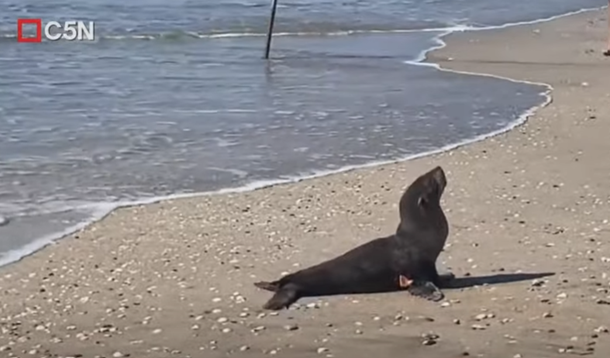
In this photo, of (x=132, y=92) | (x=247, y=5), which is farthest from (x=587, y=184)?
(x=247, y=5)

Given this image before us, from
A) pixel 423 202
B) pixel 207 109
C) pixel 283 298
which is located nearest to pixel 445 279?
pixel 423 202

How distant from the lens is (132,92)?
1720 centimetres

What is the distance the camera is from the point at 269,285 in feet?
24.5

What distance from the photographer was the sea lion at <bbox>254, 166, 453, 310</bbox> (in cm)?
723

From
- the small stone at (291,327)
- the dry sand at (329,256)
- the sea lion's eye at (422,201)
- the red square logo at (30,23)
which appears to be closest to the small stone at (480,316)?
the dry sand at (329,256)

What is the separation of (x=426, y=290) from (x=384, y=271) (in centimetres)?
29

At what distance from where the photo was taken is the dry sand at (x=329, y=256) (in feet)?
21.3

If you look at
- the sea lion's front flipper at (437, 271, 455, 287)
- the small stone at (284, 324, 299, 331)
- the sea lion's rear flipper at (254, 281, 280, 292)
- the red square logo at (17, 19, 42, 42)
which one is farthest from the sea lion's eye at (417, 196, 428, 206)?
the red square logo at (17, 19, 42, 42)

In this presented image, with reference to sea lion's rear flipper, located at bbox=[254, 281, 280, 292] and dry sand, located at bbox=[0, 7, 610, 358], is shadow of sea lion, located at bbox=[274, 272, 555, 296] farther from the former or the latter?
sea lion's rear flipper, located at bbox=[254, 281, 280, 292]

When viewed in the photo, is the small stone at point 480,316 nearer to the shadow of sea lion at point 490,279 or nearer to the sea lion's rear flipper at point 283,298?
the shadow of sea lion at point 490,279

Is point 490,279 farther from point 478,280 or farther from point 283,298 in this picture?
point 283,298

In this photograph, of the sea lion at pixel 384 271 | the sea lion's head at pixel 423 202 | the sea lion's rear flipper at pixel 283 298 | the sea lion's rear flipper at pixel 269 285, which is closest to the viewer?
the sea lion's rear flipper at pixel 283 298

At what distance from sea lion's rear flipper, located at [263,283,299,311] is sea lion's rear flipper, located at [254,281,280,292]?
0.09 meters

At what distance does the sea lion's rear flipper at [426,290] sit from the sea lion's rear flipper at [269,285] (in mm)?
688
